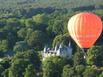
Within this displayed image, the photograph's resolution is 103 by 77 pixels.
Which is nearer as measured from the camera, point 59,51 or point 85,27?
point 85,27

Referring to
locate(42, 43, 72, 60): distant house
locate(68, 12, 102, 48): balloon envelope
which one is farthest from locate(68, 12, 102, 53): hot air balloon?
locate(42, 43, 72, 60): distant house

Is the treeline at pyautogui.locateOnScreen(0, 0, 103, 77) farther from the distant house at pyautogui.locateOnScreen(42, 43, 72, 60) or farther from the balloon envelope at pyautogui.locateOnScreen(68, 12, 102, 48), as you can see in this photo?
the balloon envelope at pyautogui.locateOnScreen(68, 12, 102, 48)

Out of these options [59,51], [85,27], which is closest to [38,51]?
[59,51]

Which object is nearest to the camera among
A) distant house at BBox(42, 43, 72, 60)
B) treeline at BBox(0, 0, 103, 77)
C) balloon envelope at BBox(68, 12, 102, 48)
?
balloon envelope at BBox(68, 12, 102, 48)

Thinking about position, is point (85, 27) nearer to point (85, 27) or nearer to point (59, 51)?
point (85, 27)

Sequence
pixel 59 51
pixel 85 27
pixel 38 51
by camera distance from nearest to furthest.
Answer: pixel 85 27
pixel 59 51
pixel 38 51

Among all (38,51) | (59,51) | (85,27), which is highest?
(85,27)
